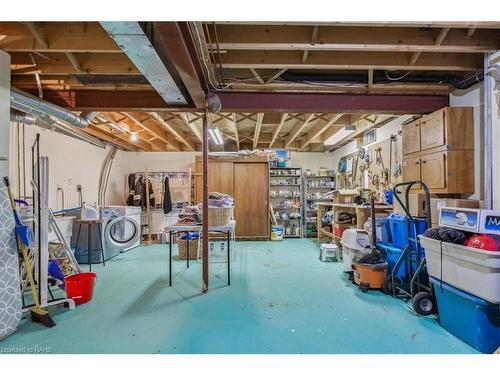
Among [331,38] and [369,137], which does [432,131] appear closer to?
[331,38]

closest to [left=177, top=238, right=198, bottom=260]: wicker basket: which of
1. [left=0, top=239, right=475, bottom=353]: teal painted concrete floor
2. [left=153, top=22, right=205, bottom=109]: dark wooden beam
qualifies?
[left=0, top=239, right=475, bottom=353]: teal painted concrete floor

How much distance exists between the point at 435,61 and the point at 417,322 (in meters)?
2.55

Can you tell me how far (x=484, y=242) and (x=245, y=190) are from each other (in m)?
5.00

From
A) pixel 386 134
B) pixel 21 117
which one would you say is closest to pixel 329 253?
pixel 386 134

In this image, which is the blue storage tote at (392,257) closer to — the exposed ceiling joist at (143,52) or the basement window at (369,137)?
the basement window at (369,137)

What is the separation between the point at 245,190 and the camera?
21.6 ft

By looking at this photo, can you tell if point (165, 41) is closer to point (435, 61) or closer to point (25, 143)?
point (435, 61)

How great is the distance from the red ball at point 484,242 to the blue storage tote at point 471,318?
1.27 ft

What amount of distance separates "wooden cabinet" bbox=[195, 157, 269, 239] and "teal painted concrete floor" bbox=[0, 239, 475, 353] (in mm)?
2640

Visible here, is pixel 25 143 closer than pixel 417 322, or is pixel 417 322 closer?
pixel 417 322

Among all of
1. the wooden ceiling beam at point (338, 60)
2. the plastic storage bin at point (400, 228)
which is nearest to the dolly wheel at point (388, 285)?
the plastic storage bin at point (400, 228)

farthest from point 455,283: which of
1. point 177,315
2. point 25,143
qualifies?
point 25,143

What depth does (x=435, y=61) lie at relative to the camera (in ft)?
8.77

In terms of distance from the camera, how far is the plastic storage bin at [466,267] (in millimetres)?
1856
